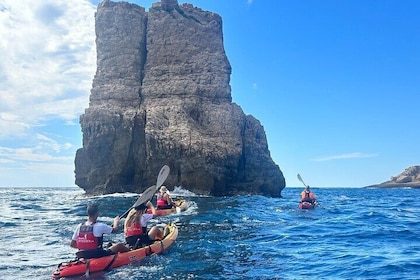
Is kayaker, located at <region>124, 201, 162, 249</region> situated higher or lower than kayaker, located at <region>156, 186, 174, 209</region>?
lower

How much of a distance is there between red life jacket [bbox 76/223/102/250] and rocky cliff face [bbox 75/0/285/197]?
3519 cm

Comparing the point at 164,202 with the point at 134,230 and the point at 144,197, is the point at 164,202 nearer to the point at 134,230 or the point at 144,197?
the point at 144,197

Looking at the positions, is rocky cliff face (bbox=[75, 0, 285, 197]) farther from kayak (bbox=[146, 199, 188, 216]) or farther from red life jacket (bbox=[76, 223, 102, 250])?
red life jacket (bbox=[76, 223, 102, 250])

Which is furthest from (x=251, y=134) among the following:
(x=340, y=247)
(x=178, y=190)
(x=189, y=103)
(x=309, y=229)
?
(x=340, y=247)

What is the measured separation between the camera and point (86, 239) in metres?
11.3

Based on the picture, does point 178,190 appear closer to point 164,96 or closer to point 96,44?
point 164,96

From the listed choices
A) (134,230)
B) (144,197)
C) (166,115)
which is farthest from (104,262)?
(166,115)

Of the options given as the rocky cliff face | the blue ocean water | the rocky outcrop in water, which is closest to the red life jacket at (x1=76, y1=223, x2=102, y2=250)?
the blue ocean water

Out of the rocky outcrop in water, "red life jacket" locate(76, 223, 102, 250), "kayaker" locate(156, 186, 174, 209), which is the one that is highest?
the rocky outcrop in water

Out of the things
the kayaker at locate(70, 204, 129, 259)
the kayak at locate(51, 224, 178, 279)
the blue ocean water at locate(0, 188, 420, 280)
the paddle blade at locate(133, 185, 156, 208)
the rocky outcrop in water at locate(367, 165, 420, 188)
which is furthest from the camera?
the rocky outcrop in water at locate(367, 165, 420, 188)

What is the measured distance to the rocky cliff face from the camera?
157 ft

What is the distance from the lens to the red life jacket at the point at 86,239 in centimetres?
1123

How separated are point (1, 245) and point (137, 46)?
45.0 meters

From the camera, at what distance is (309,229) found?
18.5m
